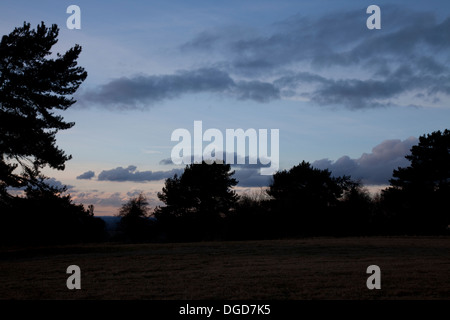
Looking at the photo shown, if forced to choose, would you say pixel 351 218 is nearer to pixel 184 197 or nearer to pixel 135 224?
pixel 184 197

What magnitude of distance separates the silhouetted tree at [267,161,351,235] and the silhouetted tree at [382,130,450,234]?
792cm

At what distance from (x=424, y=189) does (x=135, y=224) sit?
136 feet

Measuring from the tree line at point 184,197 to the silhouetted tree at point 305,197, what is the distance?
0.43 feet

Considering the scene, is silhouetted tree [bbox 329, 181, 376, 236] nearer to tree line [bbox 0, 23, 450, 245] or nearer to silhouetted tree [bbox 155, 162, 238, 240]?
tree line [bbox 0, 23, 450, 245]

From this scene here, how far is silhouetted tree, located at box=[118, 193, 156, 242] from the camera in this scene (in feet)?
201

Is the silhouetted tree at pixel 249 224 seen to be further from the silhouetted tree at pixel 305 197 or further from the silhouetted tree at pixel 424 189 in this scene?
the silhouetted tree at pixel 424 189

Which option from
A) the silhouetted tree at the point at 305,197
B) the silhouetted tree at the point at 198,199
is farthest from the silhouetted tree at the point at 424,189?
the silhouetted tree at the point at 198,199

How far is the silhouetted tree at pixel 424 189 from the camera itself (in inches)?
1800

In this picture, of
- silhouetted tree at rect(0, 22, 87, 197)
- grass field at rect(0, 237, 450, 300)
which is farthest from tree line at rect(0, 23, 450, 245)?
grass field at rect(0, 237, 450, 300)

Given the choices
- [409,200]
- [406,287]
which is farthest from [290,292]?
[409,200]

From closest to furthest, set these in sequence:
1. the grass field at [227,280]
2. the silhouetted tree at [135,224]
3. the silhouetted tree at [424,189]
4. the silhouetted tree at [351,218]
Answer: the grass field at [227,280]
the silhouetted tree at [424,189]
the silhouetted tree at [351,218]
the silhouetted tree at [135,224]

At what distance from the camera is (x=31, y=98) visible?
76.8 ft

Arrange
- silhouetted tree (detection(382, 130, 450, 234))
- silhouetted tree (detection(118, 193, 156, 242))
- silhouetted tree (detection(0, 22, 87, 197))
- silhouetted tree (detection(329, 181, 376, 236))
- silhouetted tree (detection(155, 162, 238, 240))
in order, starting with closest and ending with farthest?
1. silhouetted tree (detection(0, 22, 87, 197))
2. silhouetted tree (detection(382, 130, 450, 234))
3. silhouetted tree (detection(329, 181, 376, 236))
4. silhouetted tree (detection(155, 162, 238, 240))
5. silhouetted tree (detection(118, 193, 156, 242))
